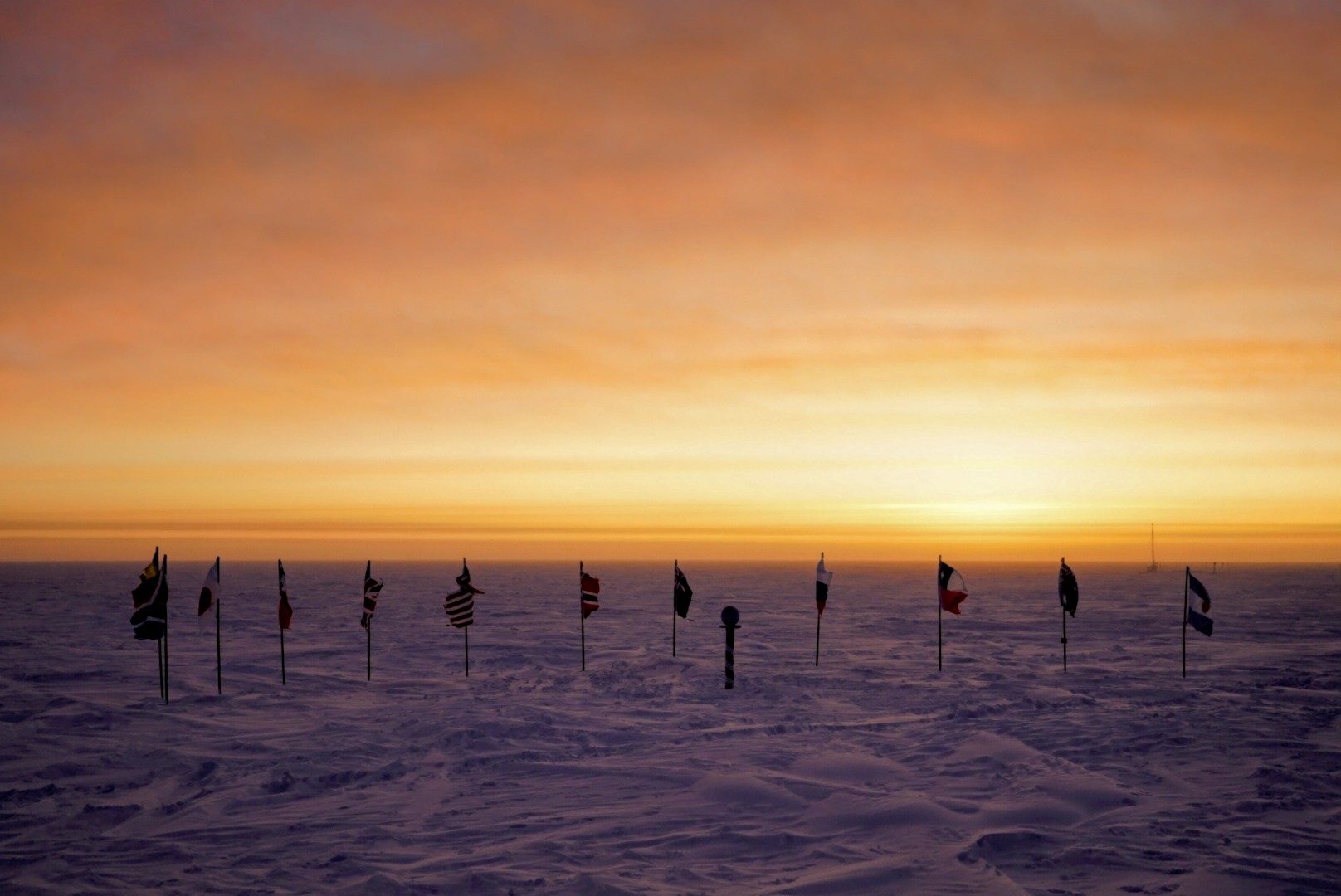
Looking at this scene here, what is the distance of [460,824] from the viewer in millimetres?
13805

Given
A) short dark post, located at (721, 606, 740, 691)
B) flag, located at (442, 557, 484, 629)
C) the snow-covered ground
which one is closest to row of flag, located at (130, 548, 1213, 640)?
flag, located at (442, 557, 484, 629)

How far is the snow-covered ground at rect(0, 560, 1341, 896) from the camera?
1178 centimetres

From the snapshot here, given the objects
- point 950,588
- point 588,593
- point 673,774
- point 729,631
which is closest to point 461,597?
point 588,593

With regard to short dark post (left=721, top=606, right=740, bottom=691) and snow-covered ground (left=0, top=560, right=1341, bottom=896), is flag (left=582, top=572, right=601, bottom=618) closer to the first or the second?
snow-covered ground (left=0, top=560, right=1341, bottom=896)

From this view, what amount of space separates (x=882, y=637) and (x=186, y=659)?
2918 centimetres

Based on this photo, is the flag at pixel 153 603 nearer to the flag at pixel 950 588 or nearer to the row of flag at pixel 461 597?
the row of flag at pixel 461 597

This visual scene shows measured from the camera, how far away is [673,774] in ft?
54.9

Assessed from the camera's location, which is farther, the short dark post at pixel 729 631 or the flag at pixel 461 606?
the flag at pixel 461 606

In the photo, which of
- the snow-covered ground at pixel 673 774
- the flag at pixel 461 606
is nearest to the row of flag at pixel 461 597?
the flag at pixel 461 606

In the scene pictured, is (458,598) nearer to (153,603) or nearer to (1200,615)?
(153,603)

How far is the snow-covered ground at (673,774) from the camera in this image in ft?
38.7

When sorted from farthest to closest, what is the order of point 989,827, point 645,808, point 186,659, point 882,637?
point 882,637, point 186,659, point 645,808, point 989,827

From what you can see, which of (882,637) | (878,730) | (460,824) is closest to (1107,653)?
(882,637)

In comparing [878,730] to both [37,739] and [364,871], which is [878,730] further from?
[37,739]
